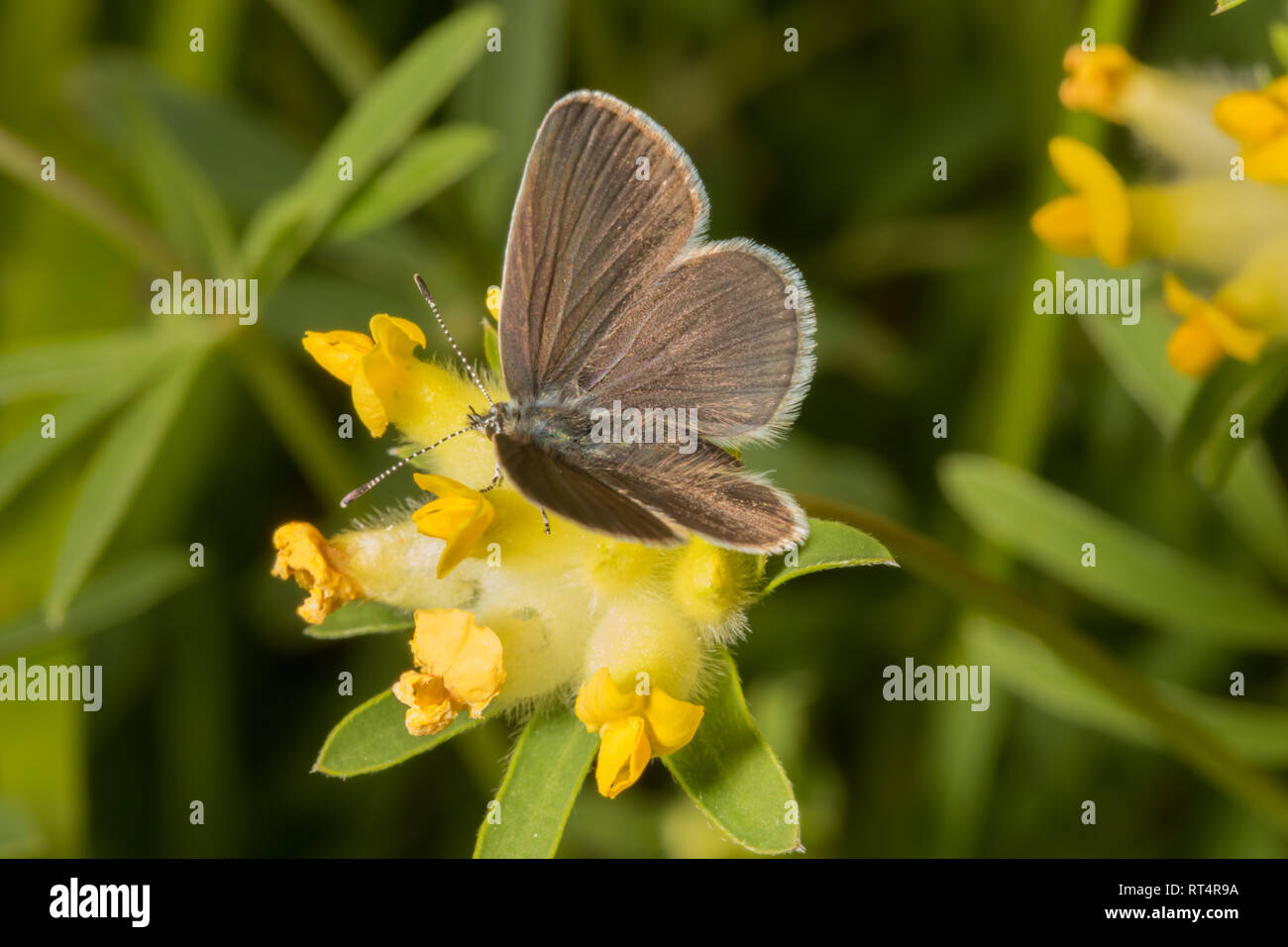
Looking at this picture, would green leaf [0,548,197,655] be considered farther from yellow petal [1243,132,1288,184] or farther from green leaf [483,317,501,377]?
yellow petal [1243,132,1288,184]

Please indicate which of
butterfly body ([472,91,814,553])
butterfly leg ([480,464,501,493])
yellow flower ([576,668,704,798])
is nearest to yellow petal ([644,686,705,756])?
yellow flower ([576,668,704,798])

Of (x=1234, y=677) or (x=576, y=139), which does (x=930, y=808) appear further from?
(x=576, y=139)

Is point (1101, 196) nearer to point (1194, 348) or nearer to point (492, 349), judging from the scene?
point (1194, 348)

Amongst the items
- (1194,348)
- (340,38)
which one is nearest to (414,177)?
(340,38)

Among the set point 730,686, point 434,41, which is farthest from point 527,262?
point 434,41

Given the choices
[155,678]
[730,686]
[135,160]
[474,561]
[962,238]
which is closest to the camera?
[730,686]

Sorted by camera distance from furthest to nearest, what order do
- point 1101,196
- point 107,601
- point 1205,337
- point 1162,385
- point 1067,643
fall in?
1. point 107,601
2. point 1162,385
3. point 1067,643
4. point 1101,196
5. point 1205,337

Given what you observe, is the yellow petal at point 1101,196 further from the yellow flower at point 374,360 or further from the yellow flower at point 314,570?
the yellow flower at point 314,570
